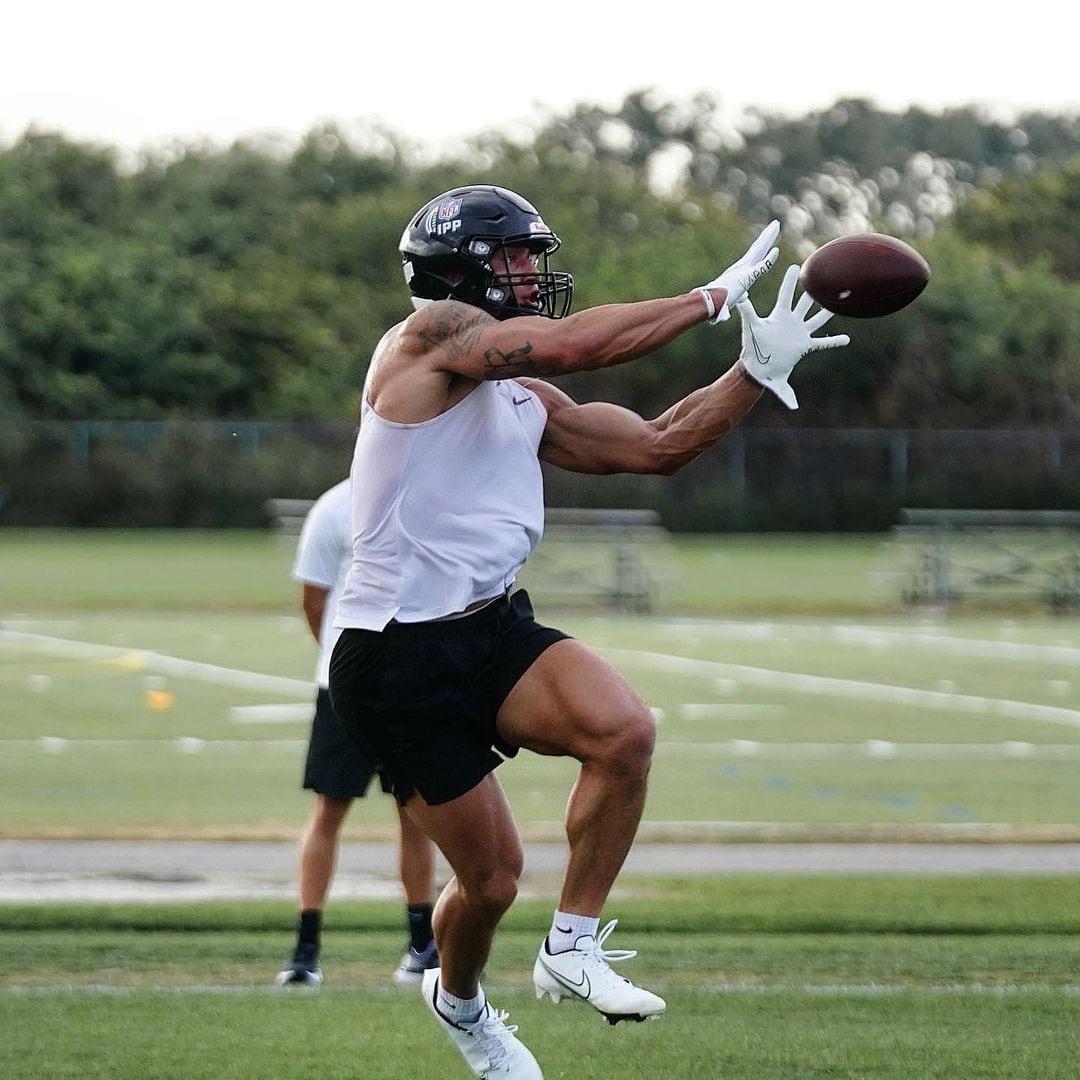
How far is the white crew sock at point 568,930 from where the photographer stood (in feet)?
18.9

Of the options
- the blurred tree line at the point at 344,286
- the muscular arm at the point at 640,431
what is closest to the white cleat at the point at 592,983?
the muscular arm at the point at 640,431

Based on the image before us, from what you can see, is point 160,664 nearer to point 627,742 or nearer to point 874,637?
point 874,637

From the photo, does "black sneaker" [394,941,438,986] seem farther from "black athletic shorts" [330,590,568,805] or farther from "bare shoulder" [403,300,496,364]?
"bare shoulder" [403,300,496,364]

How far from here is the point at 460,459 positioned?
575 centimetres

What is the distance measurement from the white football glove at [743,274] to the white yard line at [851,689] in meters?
10.9

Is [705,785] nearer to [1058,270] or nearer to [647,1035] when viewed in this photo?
[647,1035]

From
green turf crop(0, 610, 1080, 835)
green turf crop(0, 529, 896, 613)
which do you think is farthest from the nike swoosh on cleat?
green turf crop(0, 529, 896, 613)

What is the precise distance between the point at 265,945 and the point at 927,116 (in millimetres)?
87874

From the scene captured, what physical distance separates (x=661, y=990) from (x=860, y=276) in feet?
9.15

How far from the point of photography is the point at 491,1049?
5973mm

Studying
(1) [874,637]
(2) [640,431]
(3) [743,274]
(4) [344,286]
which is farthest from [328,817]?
(4) [344,286]

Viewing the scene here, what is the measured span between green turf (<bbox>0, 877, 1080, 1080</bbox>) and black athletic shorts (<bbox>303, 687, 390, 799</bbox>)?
70 cm

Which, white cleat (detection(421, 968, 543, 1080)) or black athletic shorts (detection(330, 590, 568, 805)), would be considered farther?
white cleat (detection(421, 968, 543, 1080))

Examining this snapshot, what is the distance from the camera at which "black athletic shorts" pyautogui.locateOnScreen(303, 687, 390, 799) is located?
794cm
